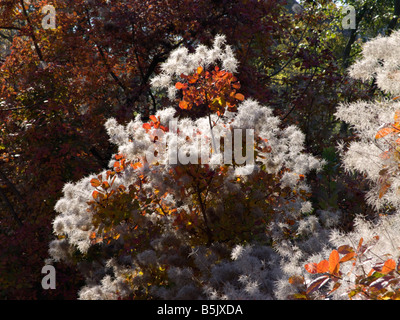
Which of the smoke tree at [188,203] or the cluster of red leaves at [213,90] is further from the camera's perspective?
the cluster of red leaves at [213,90]

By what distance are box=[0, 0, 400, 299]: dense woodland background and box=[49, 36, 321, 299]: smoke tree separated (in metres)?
0.76

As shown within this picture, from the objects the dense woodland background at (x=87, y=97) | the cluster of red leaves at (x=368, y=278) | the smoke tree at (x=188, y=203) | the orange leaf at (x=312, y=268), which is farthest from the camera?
the dense woodland background at (x=87, y=97)

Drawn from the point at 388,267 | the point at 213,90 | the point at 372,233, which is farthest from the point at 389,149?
the point at 213,90

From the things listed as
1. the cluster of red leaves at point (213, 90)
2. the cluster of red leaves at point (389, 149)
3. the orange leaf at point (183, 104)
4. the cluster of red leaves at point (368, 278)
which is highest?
the cluster of red leaves at point (213, 90)

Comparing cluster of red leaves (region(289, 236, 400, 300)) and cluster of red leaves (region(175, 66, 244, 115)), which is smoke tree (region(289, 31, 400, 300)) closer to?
cluster of red leaves (region(289, 236, 400, 300))

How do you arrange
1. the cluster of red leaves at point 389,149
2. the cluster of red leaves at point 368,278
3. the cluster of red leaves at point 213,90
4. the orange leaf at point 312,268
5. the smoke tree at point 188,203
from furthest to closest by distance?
the cluster of red leaves at point 213,90
the smoke tree at point 188,203
the cluster of red leaves at point 389,149
the orange leaf at point 312,268
the cluster of red leaves at point 368,278

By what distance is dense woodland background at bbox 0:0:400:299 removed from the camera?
430 centimetres

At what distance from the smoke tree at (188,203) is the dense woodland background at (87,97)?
0.76 metres

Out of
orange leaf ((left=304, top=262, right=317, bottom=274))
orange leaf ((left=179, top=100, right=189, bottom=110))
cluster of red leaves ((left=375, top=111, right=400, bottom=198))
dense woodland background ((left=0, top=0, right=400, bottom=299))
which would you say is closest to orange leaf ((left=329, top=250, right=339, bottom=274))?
orange leaf ((left=304, top=262, right=317, bottom=274))

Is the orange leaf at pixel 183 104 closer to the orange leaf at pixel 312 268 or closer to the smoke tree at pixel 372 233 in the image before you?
the smoke tree at pixel 372 233

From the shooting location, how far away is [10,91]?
479cm

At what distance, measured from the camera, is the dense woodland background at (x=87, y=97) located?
4.30 metres

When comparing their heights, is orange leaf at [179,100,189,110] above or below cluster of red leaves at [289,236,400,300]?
above

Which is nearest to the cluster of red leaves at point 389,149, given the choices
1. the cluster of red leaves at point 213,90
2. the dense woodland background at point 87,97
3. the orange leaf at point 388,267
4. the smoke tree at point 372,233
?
the smoke tree at point 372,233
